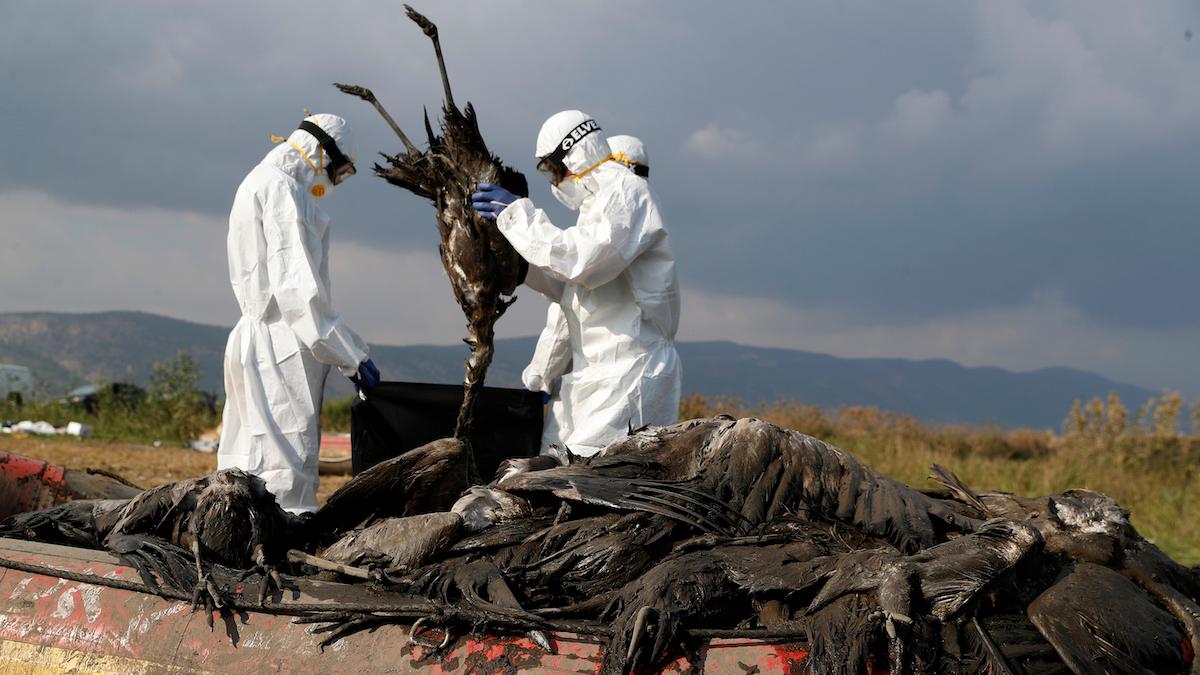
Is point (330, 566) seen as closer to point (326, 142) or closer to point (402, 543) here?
point (402, 543)

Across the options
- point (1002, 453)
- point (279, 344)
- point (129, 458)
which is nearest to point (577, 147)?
point (279, 344)

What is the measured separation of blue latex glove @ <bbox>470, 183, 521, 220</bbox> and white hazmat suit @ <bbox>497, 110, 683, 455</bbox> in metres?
0.07

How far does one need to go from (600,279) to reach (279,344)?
1778 mm

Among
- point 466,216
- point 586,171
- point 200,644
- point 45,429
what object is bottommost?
point 45,429

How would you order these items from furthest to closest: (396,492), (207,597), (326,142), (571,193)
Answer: (326,142) → (571,193) → (396,492) → (207,597)

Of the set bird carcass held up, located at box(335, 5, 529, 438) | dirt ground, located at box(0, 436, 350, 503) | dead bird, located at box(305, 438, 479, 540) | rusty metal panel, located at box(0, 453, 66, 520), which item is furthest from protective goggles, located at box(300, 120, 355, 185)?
dirt ground, located at box(0, 436, 350, 503)

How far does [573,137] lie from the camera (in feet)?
16.8

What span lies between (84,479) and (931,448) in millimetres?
11475

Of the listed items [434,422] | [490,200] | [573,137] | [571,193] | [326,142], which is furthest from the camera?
[326,142]

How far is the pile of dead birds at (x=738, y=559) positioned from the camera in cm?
272

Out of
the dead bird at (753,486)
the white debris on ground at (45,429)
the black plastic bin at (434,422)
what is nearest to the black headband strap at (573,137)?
the black plastic bin at (434,422)

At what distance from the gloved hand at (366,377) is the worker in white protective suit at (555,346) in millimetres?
758

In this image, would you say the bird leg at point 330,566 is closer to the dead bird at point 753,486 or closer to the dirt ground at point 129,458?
the dead bird at point 753,486

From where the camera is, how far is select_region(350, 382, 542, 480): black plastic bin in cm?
538
